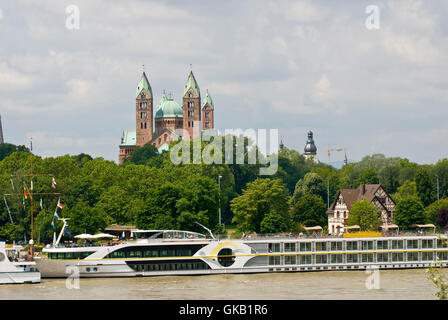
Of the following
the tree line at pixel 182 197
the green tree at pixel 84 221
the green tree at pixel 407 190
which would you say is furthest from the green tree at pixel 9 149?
the green tree at pixel 84 221

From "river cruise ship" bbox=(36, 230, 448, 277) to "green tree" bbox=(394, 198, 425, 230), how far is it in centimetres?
2838

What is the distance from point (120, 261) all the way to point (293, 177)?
110 metres

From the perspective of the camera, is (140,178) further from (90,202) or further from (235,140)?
(235,140)

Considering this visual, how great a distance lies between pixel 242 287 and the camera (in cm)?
Answer: 5266

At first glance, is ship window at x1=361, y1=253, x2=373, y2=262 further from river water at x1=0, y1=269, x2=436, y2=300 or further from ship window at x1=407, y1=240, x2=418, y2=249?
ship window at x1=407, y1=240, x2=418, y2=249

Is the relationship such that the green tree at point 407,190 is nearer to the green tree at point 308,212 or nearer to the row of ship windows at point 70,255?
the green tree at point 308,212

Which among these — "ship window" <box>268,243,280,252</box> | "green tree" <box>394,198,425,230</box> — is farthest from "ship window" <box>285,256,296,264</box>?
"green tree" <box>394,198,425,230</box>

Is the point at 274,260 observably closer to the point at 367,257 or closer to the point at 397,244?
the point at 367,257

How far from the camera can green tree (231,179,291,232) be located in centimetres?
8462

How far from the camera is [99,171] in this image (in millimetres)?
118750

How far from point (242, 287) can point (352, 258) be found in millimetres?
13082

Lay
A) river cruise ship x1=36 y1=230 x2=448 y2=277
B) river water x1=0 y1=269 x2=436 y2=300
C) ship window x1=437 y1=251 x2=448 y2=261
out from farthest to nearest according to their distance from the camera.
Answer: ship window x1=437 y1=251 x2=448 y2=261
river cruise ship x1=36 y1=230 x2=448 y2=277
river water x1=0 y1=269 x2=436 y2=300

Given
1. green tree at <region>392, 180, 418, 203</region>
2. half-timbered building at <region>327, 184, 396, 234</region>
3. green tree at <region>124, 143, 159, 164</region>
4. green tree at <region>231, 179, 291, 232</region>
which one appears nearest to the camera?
green tree at <region>231, 179, 291, 232</region>

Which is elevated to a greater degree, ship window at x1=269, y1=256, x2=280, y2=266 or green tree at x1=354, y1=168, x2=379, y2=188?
green tree at x1=354, y1=168, x2=379, y2=188
